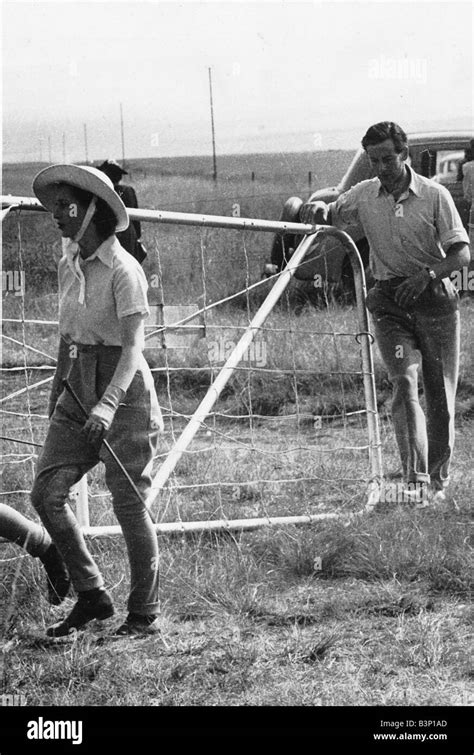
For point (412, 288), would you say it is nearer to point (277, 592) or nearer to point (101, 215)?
A: point (277, 592)

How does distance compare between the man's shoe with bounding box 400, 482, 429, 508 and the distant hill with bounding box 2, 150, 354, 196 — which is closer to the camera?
the man's shoe with bounding box 400, 482, 429, 508

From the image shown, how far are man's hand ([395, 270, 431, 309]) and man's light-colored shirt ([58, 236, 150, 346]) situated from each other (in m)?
1.82

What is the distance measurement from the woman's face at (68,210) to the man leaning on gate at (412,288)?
191cm

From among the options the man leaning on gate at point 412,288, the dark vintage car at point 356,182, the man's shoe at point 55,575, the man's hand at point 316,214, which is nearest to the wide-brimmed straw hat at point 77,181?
the man's shoe at point 55,575

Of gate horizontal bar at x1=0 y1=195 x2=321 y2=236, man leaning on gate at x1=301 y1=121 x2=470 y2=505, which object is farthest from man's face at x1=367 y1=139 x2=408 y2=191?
gate horizontal bar at x1=0 y1=195 x2=321 y2=236

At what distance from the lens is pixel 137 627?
449 centimetres

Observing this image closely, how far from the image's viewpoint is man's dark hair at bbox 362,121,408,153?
18.6ft

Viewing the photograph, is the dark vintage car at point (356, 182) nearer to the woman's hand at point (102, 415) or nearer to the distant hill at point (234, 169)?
the distant hill at point (234, 169)

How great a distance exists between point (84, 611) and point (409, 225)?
2.47m

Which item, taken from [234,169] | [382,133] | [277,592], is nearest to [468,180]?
[382,133]

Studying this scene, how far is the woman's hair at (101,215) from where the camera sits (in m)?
4.32

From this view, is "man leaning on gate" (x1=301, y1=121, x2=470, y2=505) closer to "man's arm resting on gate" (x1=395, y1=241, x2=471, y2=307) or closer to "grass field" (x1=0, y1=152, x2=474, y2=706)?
"man's arm resting on gate" (x1=395, y1=241, x2=471, y2=307)

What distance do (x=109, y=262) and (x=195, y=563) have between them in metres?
1.40
